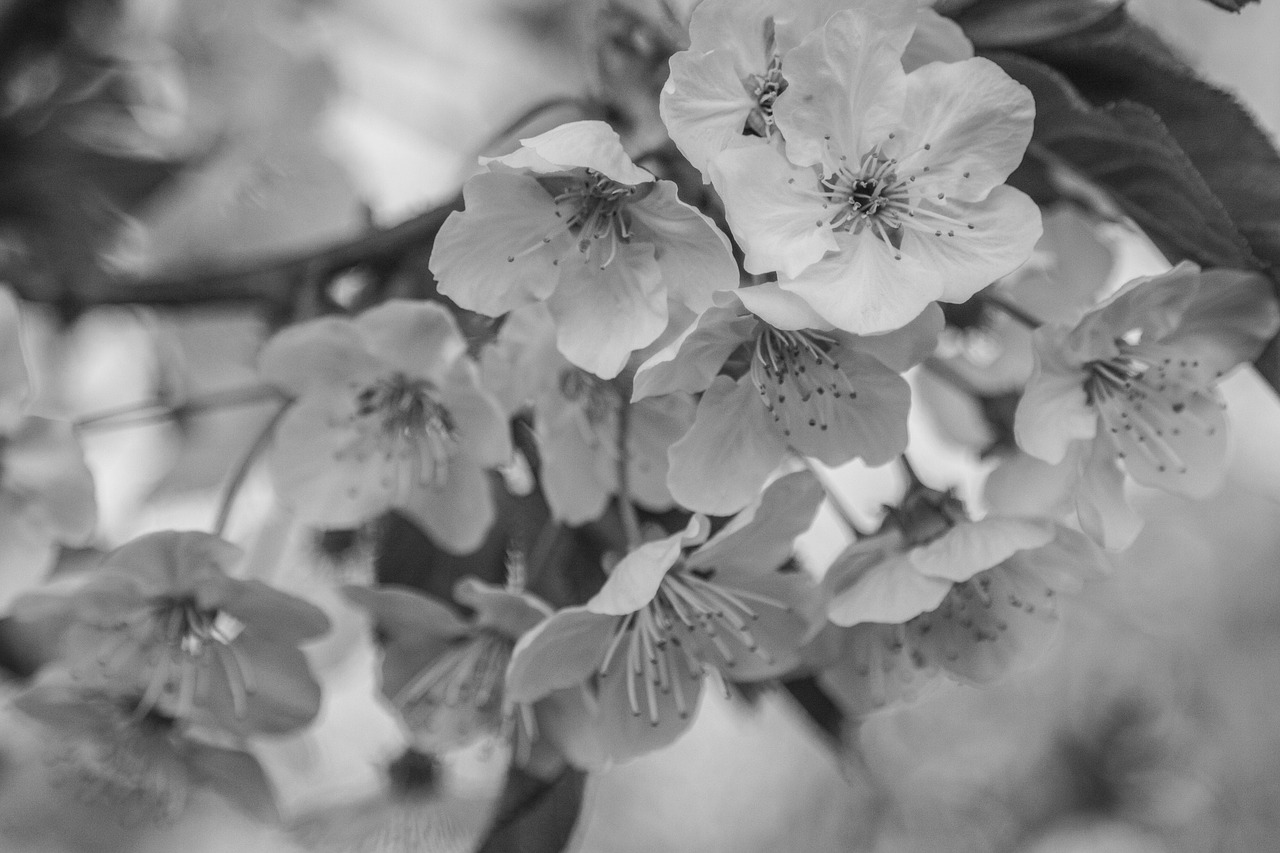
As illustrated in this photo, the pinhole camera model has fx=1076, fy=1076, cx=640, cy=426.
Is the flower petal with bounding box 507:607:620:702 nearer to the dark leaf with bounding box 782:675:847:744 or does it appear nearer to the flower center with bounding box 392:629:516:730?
the flower center with bounding box 392:629:516:730

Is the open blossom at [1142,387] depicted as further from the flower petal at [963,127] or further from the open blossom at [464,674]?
the open blossom at [464,674]

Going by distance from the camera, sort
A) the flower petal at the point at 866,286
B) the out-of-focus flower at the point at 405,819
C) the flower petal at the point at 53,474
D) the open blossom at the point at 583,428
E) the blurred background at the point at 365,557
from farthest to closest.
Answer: the blurred background at the point at 365,557 < the out-of-focus flower at the point at 405,819 < the flower petal at the point at 53,474 < the open blossom at the point at 583,428 < the flower petal at the point at 866,286

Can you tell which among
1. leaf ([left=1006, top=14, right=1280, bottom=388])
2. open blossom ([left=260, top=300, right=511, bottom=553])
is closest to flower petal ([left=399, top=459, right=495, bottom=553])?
open blossom ([left=260, top=300, right=511, bottom=553])

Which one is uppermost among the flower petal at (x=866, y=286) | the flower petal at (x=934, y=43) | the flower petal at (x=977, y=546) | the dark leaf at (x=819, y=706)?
the flower petal at (x=934, y=43)

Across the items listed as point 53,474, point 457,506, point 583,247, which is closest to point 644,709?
point 457,506

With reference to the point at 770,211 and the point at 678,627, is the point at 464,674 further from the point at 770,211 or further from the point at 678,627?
the point at 770,211

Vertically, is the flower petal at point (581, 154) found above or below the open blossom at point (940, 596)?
above

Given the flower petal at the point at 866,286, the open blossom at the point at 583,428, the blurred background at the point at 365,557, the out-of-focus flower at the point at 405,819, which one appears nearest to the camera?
the flower petal at the point at 866,286

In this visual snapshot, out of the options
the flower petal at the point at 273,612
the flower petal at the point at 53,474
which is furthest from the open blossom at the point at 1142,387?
the flower petal at the point at 53,474
